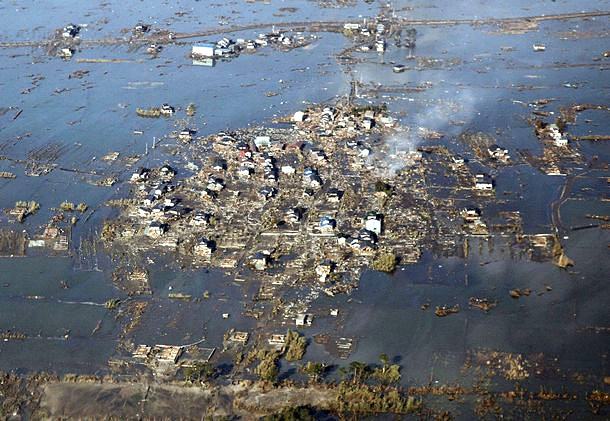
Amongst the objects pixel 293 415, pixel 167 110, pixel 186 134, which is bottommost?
pixel 293 415

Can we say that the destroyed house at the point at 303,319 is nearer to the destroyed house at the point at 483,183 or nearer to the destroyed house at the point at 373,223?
the destroyed house at the point at 373,223

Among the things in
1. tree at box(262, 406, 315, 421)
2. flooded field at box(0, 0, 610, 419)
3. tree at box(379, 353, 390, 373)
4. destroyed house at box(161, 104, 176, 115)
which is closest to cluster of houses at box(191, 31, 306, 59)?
flooded field at box(0, 0, 610, 419)

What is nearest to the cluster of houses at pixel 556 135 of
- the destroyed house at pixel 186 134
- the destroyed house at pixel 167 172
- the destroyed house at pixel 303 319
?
the destroyed house at pixel 303 319

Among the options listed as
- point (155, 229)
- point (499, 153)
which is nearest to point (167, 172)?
point (155, 229)

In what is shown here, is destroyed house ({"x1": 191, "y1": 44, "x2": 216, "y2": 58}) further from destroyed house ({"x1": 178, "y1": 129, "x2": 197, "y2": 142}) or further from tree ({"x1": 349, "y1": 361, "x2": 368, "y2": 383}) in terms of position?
tree ({"x1": 349, "y1": 361, "x2": 368, "y2": 383})

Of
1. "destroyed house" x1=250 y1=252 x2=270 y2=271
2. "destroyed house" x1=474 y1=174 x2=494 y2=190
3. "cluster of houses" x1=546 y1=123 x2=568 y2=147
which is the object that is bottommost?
"destroyed house" x1=250 y1=252 x2=270 y2=271

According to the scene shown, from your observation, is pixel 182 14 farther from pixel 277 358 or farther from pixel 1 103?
pixel 277 358

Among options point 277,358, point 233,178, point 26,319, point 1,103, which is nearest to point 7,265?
point 26,319

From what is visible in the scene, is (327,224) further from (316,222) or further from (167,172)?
(167,172)
